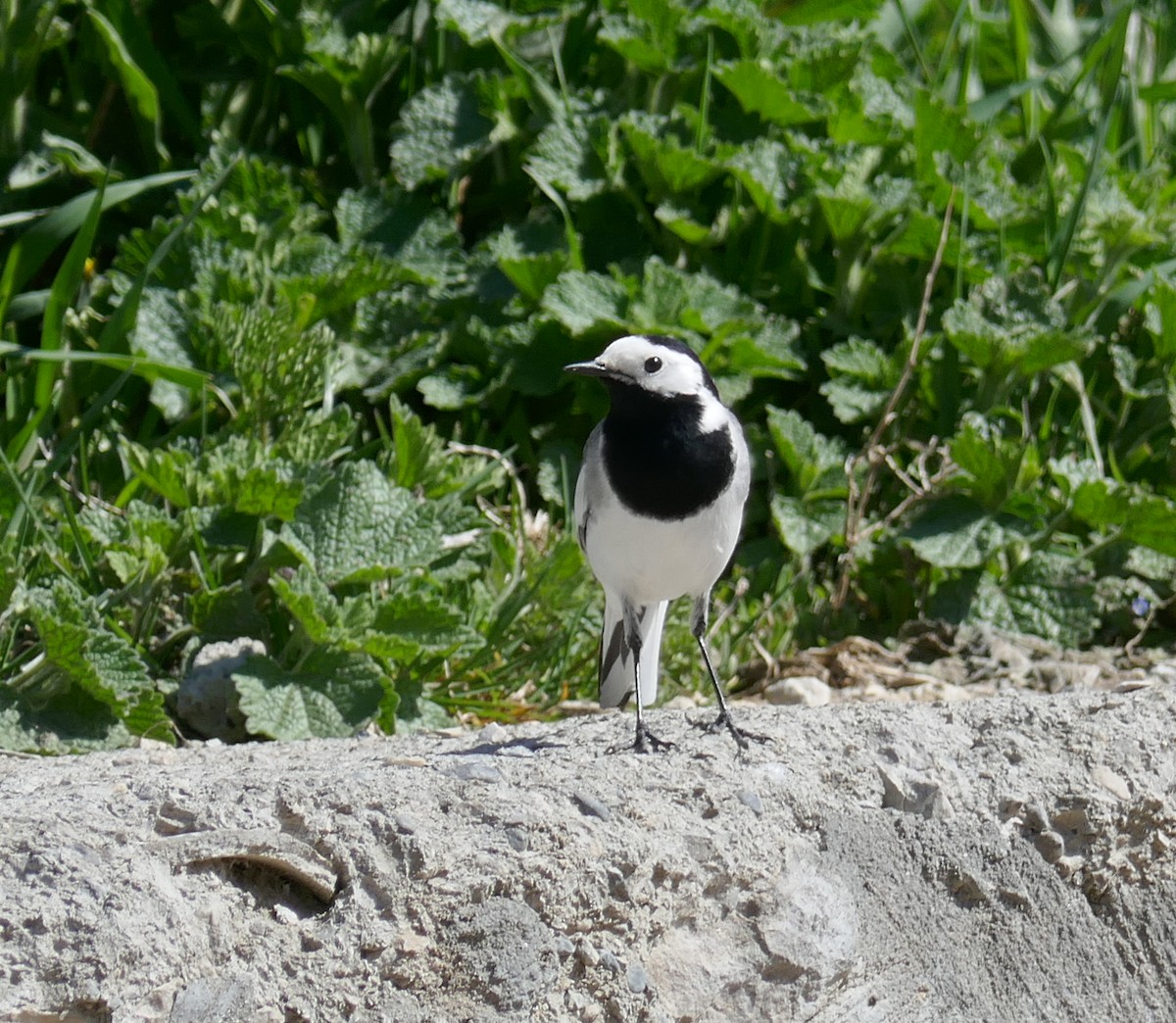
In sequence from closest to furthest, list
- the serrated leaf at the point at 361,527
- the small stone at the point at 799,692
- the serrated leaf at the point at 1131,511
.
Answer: the serrated leaf at the point at 361,527 < the small stone at the point at 799,692 < the serrated leaf at the point at 1131,511

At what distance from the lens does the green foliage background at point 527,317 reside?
3975mm

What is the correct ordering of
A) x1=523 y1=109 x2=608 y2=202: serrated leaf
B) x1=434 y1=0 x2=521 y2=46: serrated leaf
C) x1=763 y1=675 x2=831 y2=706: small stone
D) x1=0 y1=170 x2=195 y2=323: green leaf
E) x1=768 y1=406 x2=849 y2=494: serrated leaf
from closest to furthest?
x1=763 y1=675 x2=831 y2=706: small stone < x1=0 y1=170 x2=195 y2=323: green leaf < x1=768 y1=406 x2=849 y2=494: serrated leaf < x1=523 y1=109 x2=608 y2=202: serrated leaf < x1=434 y1=0 x2=521 y2=46: serrated leaf

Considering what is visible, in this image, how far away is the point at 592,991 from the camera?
2.60m

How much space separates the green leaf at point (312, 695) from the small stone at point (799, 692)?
4.06 feet

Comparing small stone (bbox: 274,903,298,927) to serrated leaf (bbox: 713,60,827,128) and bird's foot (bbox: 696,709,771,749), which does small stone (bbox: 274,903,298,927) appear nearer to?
bird's foot (bbox: 696,709,771,749)

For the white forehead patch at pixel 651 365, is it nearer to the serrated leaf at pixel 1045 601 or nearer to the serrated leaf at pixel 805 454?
the serrated leaf at pixel 805 454

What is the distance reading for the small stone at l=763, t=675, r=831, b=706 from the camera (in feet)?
13.9

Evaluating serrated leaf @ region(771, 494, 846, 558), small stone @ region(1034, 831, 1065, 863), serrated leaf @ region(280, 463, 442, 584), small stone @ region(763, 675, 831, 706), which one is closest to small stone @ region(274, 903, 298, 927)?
serrated leaf @ region(280, 463, 442, 584)

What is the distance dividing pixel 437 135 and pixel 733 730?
269 cm

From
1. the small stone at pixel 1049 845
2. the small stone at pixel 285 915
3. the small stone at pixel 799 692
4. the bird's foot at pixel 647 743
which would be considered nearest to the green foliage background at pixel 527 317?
the small stone at pixel 799 692

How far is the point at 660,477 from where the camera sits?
11.3 ft

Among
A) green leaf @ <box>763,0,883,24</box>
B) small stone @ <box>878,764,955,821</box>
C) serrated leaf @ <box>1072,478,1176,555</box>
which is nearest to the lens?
small stone @ <box>878,764,955,821</box>

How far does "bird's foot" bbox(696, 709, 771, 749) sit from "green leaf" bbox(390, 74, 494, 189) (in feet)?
7.98

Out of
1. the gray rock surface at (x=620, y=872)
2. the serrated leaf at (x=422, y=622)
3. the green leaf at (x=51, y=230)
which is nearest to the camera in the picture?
the gray rock surface at (x=620, y=872)
